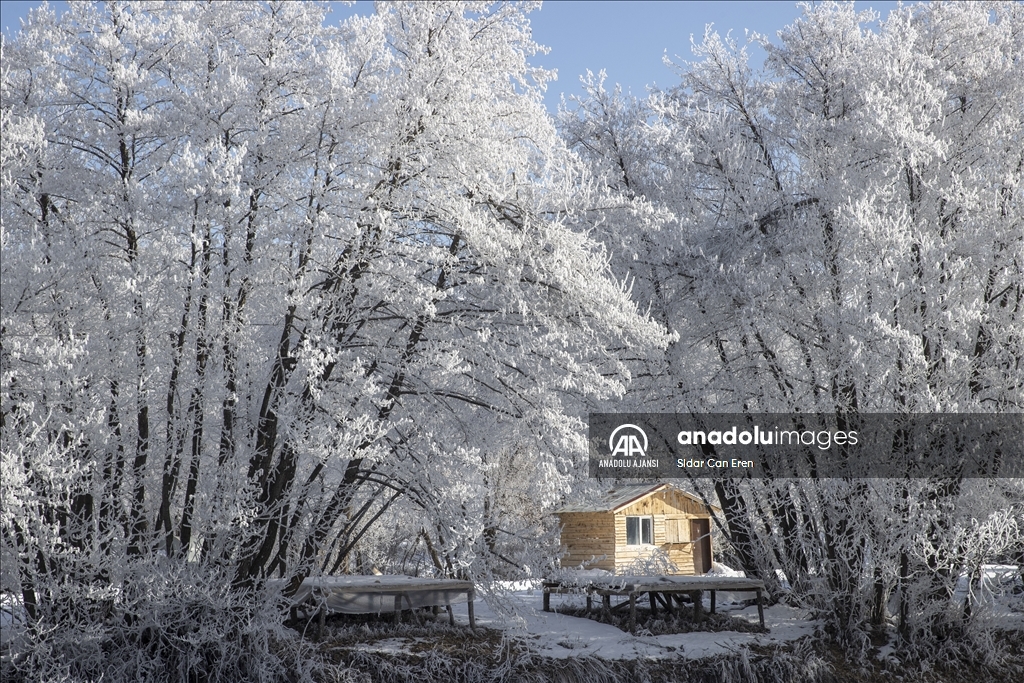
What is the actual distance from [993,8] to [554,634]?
1001 cm

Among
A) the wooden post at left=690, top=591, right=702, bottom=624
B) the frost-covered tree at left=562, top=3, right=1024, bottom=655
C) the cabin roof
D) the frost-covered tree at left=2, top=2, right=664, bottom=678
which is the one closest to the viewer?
the frost-covered tree at left=2, top=2, right=664, bottom=678

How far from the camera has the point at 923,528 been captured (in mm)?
9656

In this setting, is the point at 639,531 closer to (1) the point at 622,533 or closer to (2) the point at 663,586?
(1) the point at 622,533

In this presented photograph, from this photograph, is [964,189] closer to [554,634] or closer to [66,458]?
[554,634]

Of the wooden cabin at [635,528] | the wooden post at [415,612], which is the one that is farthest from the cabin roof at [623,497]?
the wooden post at [415,612]

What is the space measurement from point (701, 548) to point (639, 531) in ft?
8.58

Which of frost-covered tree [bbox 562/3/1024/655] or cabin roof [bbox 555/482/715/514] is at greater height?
frost-covered tree [bbox 562/3/1024/655]

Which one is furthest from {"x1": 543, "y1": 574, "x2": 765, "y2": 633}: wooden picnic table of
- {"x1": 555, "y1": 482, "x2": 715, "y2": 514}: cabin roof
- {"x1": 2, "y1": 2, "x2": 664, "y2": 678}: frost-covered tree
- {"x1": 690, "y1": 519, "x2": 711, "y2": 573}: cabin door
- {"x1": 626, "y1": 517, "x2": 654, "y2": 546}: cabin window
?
{"x1": 690, "y1": 519, "x2": 711, "y2": 573}: cabin door

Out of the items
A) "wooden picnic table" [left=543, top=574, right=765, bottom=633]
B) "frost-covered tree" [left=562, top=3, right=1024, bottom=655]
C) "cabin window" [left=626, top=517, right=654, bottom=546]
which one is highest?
"frost-covered tree" [left=562, top=3, right=1024, bottom=655]

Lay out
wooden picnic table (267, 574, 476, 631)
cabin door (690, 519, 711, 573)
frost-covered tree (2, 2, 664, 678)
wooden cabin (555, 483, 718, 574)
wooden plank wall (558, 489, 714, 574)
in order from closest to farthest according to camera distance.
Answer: frost-covered tree (2, 2, 664, 678) → wooden picnic table (267, 574, 476, 631) → wooden cabin (555, 483, 718, 574) → wooden plank wall (558, 489, 714, 574) → cabin door (690, 519, 711, 573)

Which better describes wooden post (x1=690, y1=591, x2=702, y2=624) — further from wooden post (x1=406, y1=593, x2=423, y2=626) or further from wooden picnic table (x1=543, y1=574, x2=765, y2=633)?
wooden post (x1=406, y1=593, x2=423, y2=626)

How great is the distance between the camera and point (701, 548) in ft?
81.9

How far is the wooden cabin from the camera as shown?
22391mm

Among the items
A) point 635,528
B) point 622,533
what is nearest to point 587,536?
point 622,533
